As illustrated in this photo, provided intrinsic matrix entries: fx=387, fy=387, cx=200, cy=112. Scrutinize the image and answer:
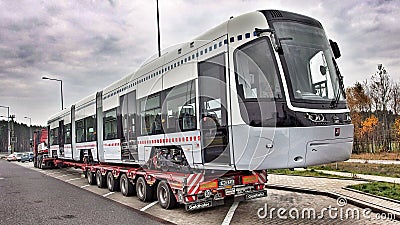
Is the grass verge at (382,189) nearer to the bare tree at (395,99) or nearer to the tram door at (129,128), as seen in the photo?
the tram door at (129,128)

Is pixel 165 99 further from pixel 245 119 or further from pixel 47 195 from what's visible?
pixel 47 195

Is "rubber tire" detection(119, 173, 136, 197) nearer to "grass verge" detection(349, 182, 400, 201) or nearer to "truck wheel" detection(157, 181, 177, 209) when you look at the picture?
"truck wheel" detection(157, 181, 177, 209)

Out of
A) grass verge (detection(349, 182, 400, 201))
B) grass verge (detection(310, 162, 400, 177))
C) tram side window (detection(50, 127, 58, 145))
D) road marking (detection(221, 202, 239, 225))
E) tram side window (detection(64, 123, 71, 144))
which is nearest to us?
road marking (detection(221, 202, 239, 225))

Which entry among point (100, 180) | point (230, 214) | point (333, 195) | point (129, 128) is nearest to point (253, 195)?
point (230, 214)

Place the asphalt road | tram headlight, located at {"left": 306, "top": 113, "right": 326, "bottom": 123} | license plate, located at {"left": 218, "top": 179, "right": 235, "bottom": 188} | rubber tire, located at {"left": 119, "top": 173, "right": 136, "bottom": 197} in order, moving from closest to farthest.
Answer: tram headlight, located at {"left": 306, "top": 113, "right": 326, "bottom": 123}, license plate, located at {"left": 218, "top": 179, "right": 235, "bottom": 188}, the asphalt road, rubber tire, located at {"left": 119, "top": 173, "right": 136, "bottom": 197}

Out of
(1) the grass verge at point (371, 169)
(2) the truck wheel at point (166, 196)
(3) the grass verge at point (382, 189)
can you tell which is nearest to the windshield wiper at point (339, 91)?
(3) the grass verge at point (382, 189)

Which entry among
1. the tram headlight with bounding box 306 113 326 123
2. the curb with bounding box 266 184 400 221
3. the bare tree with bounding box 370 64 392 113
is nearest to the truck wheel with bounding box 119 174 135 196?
the curb with bounding box 266 184 400 221

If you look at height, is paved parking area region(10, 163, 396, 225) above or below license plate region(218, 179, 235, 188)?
below

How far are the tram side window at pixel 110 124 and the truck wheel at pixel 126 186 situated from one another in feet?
4.65

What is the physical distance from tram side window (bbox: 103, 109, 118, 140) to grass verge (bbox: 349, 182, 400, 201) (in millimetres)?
7584

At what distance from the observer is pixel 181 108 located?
8664 millimetres

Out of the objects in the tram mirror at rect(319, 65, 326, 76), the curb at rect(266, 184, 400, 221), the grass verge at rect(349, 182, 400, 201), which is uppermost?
the tram mirror at rect(319, 65, 326, 76)

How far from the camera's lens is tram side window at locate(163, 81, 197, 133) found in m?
8.27

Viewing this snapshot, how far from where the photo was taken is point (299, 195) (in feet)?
35.8
